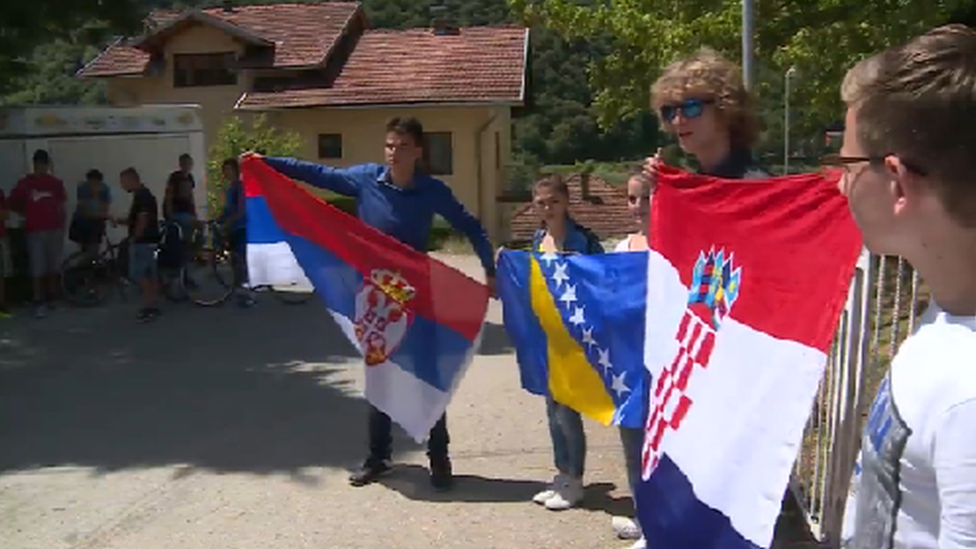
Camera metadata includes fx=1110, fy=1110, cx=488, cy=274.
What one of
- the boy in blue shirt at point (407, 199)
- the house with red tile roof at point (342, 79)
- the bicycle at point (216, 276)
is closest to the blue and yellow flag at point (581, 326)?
the boy in blue shirt at point (407, 199)

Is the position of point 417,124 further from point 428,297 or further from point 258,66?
point 258,66

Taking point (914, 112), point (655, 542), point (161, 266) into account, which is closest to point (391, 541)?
point (655, 542)

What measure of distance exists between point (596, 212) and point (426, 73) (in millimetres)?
6087

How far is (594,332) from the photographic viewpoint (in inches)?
215

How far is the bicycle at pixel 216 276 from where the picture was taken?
14.4 m

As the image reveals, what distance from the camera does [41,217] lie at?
547 inches

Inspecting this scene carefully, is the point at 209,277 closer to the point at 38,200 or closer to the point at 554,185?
the point at 38,200

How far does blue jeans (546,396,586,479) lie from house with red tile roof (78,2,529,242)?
69.7 feet

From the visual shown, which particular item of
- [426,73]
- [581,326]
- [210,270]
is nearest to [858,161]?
[581,326]

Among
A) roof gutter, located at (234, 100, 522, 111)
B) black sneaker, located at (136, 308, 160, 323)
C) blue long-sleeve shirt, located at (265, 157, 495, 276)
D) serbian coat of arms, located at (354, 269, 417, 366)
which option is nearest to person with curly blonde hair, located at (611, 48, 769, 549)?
blue long-sleeve shirt, located at (265, 157, 495, 276)

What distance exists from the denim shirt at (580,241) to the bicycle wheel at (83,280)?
33.6 feet

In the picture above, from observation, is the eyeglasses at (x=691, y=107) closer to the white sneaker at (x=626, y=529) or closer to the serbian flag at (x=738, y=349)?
the serbian flag at (x=738, y=349)

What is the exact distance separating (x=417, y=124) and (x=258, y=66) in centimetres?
2576

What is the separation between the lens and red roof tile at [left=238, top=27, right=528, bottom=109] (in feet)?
91.1
